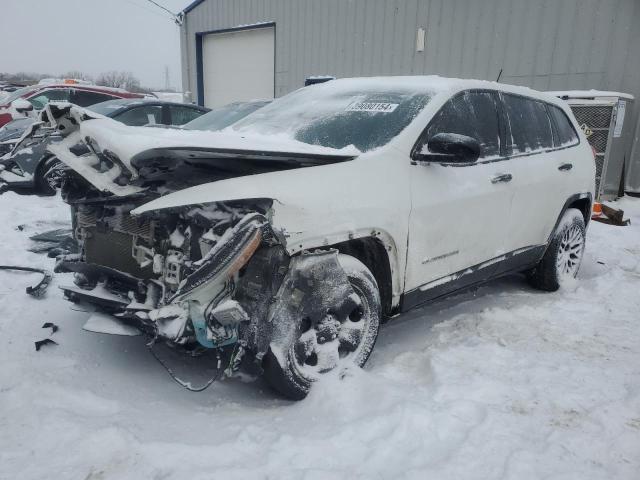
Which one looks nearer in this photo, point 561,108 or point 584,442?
point 584,442

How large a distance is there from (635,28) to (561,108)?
5237 millimetres

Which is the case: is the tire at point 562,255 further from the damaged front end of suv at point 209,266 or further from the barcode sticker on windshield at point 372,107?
the damaged front end of suv at point 209,266

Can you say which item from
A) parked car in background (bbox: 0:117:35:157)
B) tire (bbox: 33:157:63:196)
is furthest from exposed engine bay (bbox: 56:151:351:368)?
parked car in background (bbox: 0:117:35:157)

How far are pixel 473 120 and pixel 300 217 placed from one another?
176 cm

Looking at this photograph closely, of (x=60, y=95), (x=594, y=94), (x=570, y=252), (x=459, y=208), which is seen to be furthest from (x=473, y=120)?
(x=60, y=95)

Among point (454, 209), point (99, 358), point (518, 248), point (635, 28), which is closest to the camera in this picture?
point (99, 358)

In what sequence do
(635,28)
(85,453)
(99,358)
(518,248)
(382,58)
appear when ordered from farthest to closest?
1. (382,58)
2. (635,28)
3. (518,248)
4. (99,358)
5. (85,453)

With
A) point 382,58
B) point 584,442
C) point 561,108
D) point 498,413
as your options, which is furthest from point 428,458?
point 382,58

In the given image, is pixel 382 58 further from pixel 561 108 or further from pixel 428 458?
pixel 428 458

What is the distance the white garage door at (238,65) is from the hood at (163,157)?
40.2ft

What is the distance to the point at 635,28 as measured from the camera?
27.6ft

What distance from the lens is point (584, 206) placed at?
4938mm

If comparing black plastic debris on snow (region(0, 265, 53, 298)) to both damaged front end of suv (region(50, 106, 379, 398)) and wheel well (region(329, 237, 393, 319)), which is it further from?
wheel well (region(329, 237, 393, 319))

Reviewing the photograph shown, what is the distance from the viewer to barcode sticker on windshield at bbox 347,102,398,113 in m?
3.31
